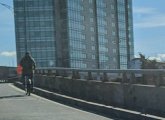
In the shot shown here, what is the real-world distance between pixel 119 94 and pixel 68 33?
11276cm

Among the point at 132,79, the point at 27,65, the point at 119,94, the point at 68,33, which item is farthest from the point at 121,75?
the point at 68,33

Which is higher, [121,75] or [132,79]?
[121,75]

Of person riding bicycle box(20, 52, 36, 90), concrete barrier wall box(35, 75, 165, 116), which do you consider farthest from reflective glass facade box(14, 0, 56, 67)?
concrete barrier wall box(35, 75, 165, 116)

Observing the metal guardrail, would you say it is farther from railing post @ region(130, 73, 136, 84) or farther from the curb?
the curb

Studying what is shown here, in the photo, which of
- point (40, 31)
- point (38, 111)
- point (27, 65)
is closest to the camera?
point (38, 111)

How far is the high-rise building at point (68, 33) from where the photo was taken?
416ft

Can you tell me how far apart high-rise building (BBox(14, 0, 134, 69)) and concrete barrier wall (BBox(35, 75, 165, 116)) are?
103492mm

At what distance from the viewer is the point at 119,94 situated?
15.8 metres

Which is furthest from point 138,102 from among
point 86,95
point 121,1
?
point 121,1

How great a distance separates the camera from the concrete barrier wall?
44.2 ft

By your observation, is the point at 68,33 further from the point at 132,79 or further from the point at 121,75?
the point at 132,79

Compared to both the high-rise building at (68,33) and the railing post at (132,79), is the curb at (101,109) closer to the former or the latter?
the railing post at (132,79)

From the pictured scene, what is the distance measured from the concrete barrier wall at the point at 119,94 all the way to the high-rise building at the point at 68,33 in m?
103

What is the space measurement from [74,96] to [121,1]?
12293 centimetres
